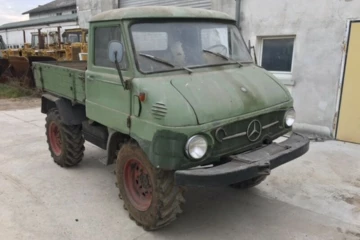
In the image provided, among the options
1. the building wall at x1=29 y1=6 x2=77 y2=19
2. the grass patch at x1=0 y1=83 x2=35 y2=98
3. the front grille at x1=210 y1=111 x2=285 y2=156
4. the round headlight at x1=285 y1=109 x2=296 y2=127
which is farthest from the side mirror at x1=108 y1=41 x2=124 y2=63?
the building wall at x1=29 y1=6 x2=77 y2=19

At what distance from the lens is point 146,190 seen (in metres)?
3.54

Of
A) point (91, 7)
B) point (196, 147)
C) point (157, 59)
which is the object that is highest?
point (91, 7)

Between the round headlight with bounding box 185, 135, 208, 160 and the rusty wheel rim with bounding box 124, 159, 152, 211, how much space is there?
67cm

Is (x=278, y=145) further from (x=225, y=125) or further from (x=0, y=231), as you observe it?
(x=0, y=231)

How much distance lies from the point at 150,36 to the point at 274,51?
15.4 feet

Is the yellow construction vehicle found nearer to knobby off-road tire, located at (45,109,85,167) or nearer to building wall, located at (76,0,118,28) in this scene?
building wall, located at (76,0,118,28)

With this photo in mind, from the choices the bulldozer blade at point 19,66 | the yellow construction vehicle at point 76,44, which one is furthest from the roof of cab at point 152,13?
the bulldozer blade at point 19,66

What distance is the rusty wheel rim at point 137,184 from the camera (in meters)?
3.47

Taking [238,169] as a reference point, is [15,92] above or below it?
below

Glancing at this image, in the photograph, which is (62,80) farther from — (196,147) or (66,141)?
(196,147)

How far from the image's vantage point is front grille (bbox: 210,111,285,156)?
3.11m

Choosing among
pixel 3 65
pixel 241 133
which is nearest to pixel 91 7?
pixel 3 65

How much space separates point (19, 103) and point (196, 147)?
1009 cm

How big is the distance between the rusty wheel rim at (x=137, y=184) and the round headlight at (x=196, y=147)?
67cm
